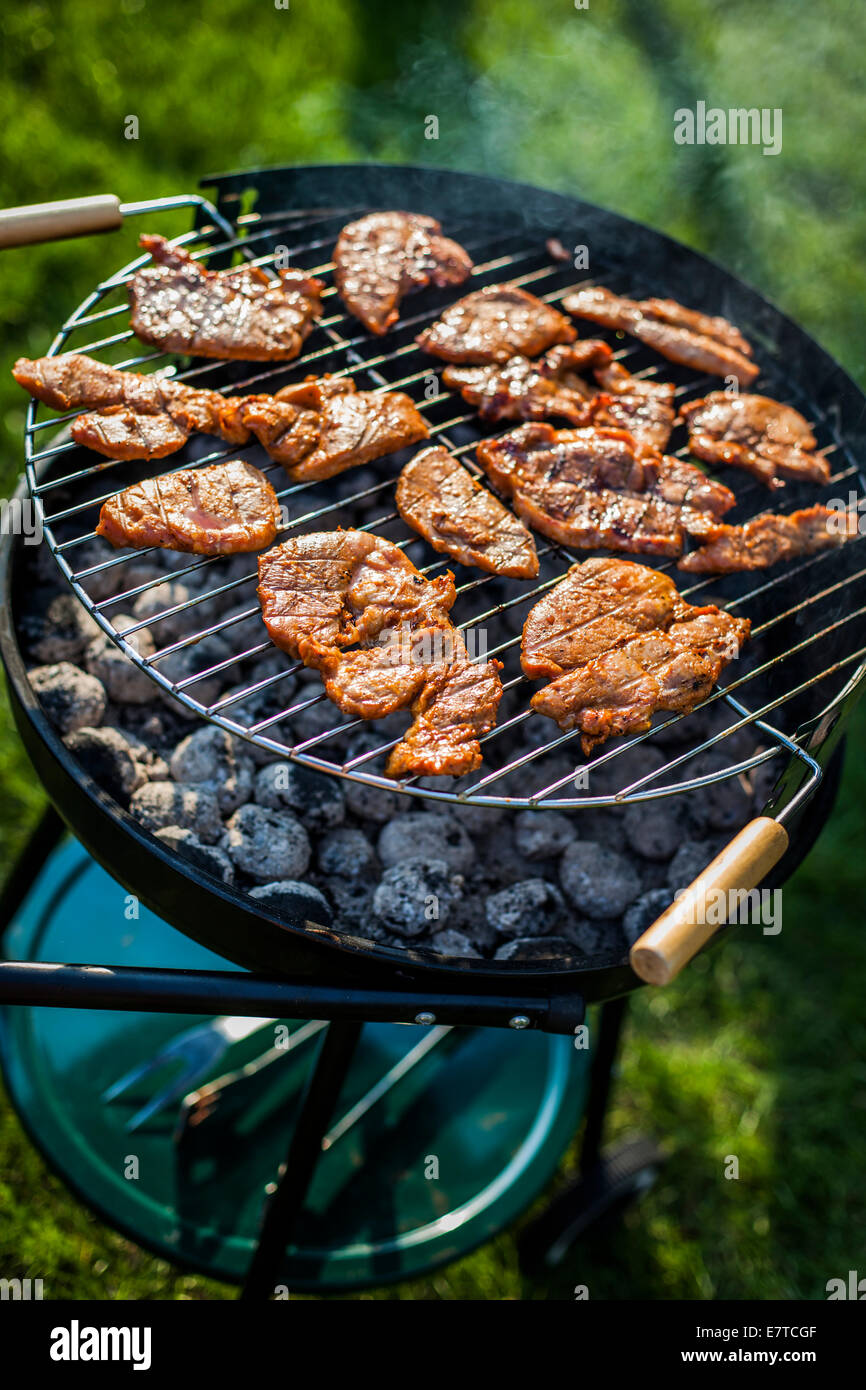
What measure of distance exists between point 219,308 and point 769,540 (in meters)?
1.62

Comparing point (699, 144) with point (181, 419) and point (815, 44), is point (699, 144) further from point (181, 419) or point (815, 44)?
point (181, 419)

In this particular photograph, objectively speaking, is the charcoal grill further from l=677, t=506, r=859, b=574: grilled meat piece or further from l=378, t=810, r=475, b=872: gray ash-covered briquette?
l=378, t=810, r=475, b=872: gray ash-covered briquette

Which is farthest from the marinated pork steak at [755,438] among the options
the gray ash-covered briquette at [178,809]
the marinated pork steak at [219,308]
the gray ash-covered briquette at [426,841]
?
the gray ash-covered briquette at [178,809]

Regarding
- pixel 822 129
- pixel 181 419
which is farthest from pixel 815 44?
pixel 181 419

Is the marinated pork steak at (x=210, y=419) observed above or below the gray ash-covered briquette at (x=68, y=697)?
above

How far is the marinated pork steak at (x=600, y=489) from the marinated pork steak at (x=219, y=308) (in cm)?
66

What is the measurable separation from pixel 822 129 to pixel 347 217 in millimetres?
5424

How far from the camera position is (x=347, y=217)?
3.44 m

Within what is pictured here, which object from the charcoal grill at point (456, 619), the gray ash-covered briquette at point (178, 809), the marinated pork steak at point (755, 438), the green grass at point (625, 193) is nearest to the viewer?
the charcoal grill at point (456, 619)

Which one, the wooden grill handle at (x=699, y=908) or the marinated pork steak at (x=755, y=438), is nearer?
the wooden grill handle at (x=699, y=908)

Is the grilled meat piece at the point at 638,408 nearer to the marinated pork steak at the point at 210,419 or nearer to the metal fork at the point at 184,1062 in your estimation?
the marinated pork steak at the point at 210,419

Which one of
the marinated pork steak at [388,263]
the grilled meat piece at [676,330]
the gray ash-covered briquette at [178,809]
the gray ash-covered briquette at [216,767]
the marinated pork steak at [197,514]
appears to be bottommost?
the gray ash-covered briquette at [178,809]

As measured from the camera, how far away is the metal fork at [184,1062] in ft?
10.5

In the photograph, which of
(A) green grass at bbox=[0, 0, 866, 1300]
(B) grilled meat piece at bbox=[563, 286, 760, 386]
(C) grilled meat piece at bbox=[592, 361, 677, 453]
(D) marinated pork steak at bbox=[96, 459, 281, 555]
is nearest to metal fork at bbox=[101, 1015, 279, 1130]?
(A) green grass at bbox=[0, 0, 866, 1300]
